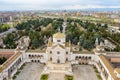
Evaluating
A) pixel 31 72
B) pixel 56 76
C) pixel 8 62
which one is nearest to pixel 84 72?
pixel 56 76

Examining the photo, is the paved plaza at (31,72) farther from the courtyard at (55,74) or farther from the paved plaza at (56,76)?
the paved plaza at (56,76)

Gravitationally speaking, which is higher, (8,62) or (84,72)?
(8,62)

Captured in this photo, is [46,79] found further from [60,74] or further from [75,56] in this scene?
[75,56]

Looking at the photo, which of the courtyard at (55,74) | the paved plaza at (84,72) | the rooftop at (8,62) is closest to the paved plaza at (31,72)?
the courtyard at (55,74)

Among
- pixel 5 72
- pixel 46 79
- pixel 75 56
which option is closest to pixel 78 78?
pixel 46 79

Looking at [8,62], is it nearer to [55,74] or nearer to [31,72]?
[31,72]

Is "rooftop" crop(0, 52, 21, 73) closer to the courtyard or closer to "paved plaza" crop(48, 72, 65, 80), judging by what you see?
the courtyard
